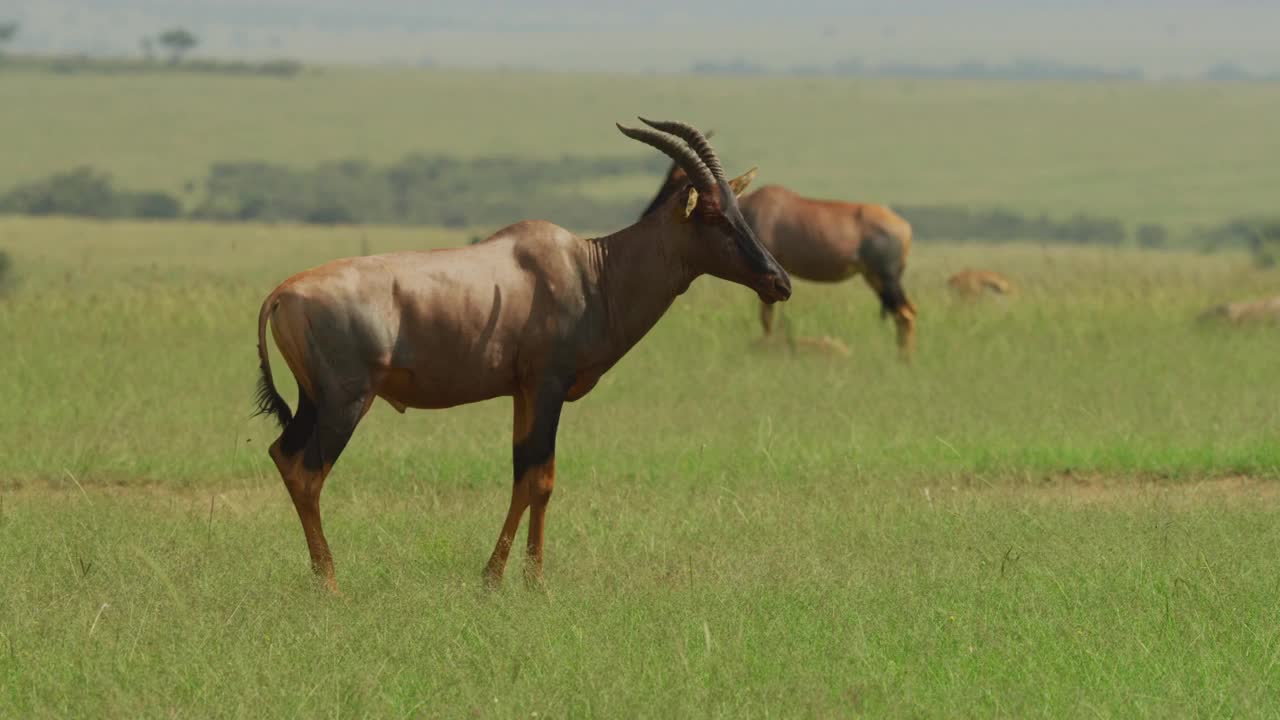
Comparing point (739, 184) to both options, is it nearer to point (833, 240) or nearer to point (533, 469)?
point (533, 469)

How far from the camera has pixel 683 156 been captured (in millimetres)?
8414

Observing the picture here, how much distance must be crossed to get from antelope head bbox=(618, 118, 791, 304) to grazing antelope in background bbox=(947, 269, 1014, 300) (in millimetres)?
14433

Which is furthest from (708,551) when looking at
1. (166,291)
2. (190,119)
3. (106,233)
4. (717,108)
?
(717,108)

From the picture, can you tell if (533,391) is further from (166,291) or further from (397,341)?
(166,291)

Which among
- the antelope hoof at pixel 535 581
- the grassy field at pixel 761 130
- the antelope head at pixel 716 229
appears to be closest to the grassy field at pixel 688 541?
the antelope hoof at pixel 535 581

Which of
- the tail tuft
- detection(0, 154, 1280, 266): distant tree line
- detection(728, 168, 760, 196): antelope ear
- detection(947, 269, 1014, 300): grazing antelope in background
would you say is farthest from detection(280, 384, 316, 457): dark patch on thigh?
detection(0, 154, 1280, 266): distant tree line

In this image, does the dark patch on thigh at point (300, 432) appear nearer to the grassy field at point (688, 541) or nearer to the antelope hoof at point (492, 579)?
the grassy field at point (688, 541)

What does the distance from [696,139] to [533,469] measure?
1568 mm

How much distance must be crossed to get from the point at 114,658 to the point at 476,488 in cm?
426

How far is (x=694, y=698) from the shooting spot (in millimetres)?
6758

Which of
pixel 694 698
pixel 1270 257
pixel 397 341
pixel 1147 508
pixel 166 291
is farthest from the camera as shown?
pixel 1270 257

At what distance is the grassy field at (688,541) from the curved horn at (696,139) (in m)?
1.79

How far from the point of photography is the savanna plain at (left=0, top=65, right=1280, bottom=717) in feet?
23.2

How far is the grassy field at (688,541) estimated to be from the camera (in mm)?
7043
